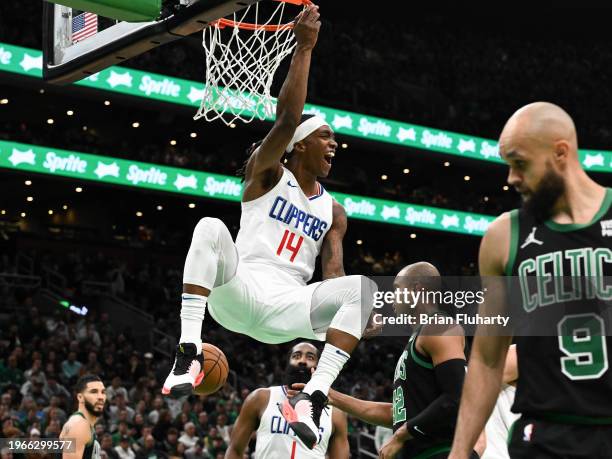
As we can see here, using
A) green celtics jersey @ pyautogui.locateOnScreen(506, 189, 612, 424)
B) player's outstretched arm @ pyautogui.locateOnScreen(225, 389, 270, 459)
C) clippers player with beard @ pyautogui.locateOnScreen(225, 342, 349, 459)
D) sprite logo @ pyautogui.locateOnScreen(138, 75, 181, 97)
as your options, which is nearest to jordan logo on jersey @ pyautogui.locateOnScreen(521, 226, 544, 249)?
green celtics jersey @ pyautogui.locateOnScreen(506, 189, 612, 424)

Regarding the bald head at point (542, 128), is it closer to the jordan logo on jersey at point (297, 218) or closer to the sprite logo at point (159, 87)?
the jordan logo on jersey at point (297, 218)

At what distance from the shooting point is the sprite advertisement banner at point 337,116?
21.4 meters

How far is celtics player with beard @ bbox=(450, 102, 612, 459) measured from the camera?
327cm

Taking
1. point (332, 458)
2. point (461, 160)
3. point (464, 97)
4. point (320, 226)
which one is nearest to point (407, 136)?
point (461, 160)

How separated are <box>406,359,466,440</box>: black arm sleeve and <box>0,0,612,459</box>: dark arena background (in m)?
8.10

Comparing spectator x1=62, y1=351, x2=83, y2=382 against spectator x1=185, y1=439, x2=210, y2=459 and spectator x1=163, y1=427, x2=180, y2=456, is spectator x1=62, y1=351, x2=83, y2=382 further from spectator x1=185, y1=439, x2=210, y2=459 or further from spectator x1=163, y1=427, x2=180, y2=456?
spectator x1=185, y1=439, x2=210, y2=459

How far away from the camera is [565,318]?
11.1ft

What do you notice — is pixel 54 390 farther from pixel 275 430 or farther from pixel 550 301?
pixel 550 301

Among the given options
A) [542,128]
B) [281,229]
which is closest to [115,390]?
[281,229]

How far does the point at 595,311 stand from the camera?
335cm

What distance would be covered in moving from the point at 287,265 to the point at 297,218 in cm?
30

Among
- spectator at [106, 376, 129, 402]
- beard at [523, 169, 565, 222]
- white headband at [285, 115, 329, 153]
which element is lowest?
beard at [523, 169, 565, 222]

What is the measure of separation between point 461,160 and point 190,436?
15.6 meters

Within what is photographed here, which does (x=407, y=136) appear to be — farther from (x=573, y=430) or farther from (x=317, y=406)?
(x=573, y=430)
